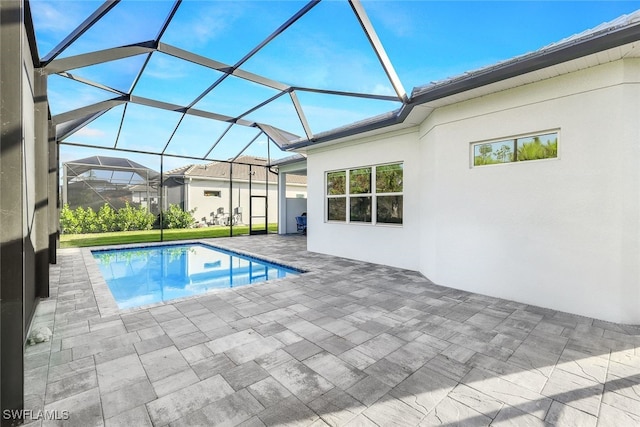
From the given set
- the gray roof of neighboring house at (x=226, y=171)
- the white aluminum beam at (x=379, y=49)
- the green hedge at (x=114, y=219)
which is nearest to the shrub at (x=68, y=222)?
the green hedge at (x=114, y=219)

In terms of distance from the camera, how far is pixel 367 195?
7848mm

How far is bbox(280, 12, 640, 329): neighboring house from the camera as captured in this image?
377 centimetres

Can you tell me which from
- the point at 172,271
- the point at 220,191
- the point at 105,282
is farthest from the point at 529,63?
the point at 220,191

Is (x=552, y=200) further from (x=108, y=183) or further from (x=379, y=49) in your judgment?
(x=108, y=183)

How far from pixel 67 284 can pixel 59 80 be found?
4.13m

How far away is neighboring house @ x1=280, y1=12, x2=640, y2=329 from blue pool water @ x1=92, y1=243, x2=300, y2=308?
3.99 m

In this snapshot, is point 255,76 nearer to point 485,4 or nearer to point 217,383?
→ point 485,4

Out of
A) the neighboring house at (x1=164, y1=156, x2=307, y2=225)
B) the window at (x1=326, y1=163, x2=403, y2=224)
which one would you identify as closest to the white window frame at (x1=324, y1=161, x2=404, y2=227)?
the window at (x1=326, y1=163, x2=403, y2=224)

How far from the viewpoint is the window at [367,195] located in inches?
285

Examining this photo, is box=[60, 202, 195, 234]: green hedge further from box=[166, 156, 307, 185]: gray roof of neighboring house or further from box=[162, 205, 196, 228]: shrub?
box=[166, 156, 307, 185]: gray roof of neighboring house

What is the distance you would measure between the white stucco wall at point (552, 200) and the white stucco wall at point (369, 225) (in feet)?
3.96

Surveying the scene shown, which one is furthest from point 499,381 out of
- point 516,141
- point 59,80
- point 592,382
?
point 59,80

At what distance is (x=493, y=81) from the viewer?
13.9 ft

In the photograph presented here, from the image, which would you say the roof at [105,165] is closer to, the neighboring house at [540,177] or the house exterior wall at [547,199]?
the neighboring house at [540,177]
